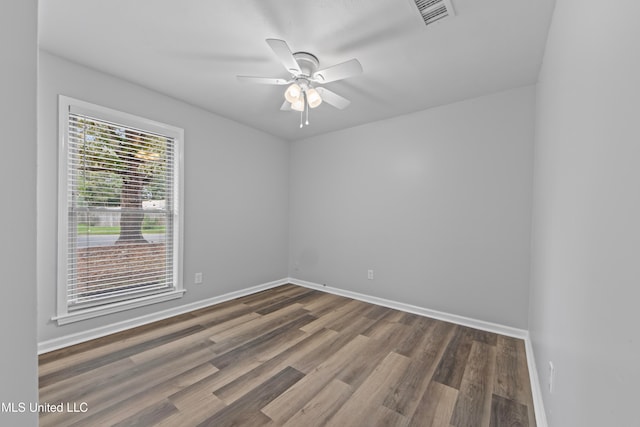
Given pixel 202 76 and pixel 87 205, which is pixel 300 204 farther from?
pixel 87 205

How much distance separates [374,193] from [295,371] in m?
2.27

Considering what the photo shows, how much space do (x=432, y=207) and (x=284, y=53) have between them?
7.29 ft

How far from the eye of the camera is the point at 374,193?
3355mm

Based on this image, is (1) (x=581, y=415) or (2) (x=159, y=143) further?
(2) (x=159, y=143)

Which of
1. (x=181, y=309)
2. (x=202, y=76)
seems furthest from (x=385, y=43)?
(x=181, y=309)

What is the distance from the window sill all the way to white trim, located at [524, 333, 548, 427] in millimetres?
3200

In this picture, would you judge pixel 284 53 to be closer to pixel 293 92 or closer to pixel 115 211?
pixel 293 92

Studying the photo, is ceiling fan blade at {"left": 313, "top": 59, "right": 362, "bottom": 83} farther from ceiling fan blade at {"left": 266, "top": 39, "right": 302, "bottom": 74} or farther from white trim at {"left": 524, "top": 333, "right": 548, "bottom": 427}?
white trim at {"left": 524, "top": 333, "right": 548, "bottom": 427}

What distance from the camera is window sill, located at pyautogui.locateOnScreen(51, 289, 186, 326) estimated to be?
6.98 feet

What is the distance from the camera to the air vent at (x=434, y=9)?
1476 mm

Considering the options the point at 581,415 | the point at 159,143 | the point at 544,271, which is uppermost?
the point at 159,143

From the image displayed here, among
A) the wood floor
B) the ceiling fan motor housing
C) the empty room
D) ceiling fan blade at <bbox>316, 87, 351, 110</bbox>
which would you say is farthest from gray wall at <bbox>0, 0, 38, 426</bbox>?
ceiling fan blade at <bbox>316, 87, 351, 110</bbox>

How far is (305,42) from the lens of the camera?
6.09ft

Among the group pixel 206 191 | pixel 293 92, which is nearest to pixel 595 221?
pixel 293 92
